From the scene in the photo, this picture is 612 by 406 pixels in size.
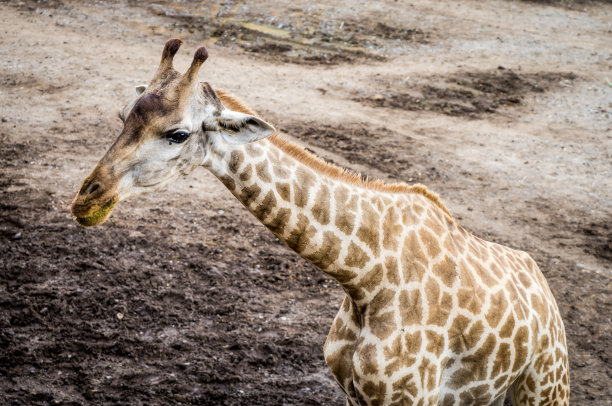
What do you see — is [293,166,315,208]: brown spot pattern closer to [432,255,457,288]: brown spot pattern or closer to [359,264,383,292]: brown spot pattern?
[359,264,383,292]: brown spot pattern

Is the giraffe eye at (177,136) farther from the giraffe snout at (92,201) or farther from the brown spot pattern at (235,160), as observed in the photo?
the giraffe snout at (92,201)

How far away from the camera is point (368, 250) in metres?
3.75

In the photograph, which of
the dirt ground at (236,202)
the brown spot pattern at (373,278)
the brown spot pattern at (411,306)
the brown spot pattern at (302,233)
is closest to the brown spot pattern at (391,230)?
the brown spot pattern at (373,278)

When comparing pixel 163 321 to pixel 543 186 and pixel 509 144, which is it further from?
pixel 509 144

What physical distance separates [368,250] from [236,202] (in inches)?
183

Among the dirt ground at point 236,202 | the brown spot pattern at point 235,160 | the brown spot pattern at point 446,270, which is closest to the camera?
the brown spot pattern at point 235,160

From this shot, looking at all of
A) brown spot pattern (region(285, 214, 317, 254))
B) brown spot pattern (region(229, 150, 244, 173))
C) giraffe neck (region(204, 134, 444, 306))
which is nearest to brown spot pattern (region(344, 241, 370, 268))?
giraffe neck (region(204, 134, 444, 306))

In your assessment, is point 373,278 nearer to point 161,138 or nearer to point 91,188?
Answer: point 161,138

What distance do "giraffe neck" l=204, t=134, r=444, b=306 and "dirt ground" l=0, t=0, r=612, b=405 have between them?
7.65 feet

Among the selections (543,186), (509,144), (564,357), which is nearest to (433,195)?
(564,357)

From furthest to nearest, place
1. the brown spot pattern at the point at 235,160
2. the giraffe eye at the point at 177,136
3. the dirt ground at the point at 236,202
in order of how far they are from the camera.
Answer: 1. the dirt ground at the point at 236,202
2. the brown spot pattern at the point at 235,160
3. the giraffe eye at the point at 177,136

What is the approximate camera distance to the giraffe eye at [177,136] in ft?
11.3

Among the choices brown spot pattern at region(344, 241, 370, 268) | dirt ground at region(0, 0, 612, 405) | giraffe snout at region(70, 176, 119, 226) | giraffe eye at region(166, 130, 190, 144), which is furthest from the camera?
dirt ground at region(0, 0, 612, 405)

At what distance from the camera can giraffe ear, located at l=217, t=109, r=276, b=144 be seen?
3430mm
